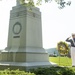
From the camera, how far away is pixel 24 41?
12.6 metres

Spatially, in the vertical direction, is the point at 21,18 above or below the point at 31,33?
above

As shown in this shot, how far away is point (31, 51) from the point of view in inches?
491

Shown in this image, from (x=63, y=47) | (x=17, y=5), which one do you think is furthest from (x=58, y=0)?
(x=63, y=47)

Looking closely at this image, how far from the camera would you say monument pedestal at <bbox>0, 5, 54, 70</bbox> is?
1227 centimetres

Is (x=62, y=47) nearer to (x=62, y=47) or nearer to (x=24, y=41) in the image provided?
(x=62, y=47)

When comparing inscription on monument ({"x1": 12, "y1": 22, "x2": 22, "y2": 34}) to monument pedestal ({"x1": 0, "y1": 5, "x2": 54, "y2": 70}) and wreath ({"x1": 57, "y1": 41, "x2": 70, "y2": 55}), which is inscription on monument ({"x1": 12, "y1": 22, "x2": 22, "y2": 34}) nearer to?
monument pedestal ({"x1": 0, "y1": 5, "x2": 54, "y2": 70})

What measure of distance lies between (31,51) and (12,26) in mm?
2397

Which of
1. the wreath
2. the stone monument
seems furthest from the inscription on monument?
the wreath

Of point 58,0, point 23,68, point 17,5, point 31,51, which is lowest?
point 23,68

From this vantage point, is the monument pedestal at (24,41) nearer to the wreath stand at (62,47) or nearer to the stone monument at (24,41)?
the stone monument at (24,41)

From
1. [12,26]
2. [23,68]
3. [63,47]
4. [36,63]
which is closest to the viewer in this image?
[23,68]

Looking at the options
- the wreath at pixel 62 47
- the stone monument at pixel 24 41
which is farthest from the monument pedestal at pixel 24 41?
the wreath at pixel 62 47

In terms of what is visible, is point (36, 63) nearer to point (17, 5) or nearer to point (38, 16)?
point (38, 16)

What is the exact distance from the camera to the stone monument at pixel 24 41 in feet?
40.3
